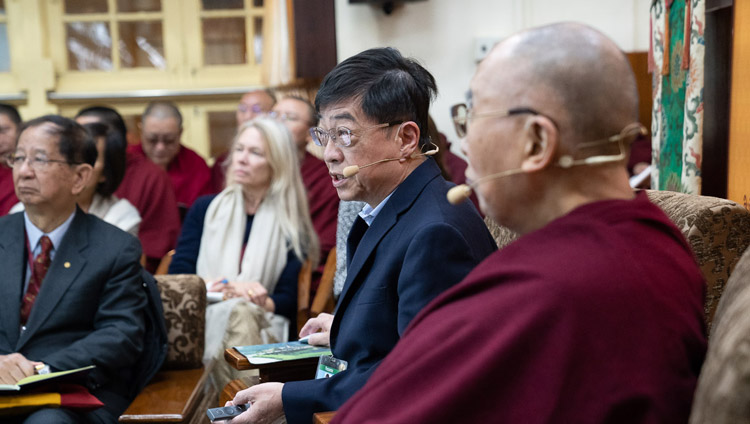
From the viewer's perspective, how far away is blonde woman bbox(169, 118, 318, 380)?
10.00 feet

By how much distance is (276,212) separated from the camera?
3193 mm

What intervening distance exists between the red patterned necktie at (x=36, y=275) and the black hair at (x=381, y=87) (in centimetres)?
101

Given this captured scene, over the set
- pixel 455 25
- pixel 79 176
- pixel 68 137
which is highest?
pixel 455 25

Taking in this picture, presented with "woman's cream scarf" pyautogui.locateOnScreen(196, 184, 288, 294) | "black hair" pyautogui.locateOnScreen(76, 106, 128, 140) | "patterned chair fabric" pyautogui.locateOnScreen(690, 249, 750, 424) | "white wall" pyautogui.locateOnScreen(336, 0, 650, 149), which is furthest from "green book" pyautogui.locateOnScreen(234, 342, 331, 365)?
"white wall" pyautogui.locateOnScreen(336, 0, 650, 149)

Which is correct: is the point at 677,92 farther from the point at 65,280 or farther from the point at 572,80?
the point at 65,280

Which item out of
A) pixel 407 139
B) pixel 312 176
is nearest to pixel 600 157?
pixel 407 139

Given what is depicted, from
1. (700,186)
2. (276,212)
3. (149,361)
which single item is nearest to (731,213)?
(700,186)

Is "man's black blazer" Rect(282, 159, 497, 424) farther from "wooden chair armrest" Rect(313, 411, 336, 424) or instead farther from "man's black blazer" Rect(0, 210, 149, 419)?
"man's black blazer" Rect(0, 210, 149, 419)

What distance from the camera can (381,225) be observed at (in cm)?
150

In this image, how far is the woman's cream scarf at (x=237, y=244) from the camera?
3070 mm

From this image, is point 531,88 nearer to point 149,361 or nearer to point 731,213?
point 731,213

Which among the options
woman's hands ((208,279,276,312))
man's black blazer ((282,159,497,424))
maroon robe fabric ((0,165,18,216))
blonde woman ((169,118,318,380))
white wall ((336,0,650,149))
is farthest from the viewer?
white wall ((336,0,650,149))

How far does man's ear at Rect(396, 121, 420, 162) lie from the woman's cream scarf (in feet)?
5.23

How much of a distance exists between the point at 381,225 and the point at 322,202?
85.9 inches
